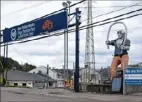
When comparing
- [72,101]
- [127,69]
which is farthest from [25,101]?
[127,69]

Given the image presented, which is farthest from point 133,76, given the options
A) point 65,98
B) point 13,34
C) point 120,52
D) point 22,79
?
point 22,79

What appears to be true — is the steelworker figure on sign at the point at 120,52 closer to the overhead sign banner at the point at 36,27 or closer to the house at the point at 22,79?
the overhead sign banner at the point at 36,27

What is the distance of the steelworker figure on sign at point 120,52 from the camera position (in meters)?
28.1

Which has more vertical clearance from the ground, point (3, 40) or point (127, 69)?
point (3, 40)

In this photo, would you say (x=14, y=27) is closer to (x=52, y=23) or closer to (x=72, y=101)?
(x=52, y=23)

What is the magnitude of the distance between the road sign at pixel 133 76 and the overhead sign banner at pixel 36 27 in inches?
349

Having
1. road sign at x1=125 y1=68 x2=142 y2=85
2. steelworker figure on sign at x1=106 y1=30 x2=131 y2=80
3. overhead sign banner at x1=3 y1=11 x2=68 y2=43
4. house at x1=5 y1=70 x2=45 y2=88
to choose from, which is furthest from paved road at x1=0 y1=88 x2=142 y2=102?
house at x1=5 y1=70 x2=45 y2=88

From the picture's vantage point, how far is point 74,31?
31281 mm

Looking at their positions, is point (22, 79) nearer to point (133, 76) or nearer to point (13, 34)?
point (13, 34)

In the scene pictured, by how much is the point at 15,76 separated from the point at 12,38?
1673 inches

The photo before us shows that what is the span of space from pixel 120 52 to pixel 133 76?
3.22m

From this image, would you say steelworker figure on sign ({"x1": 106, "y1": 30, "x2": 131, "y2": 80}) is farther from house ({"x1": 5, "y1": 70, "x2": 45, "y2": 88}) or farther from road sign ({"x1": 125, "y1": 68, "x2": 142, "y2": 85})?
house ({"x1": 5, "y1": 70, "x2": 45, "y2": 88})

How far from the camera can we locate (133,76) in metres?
26.0

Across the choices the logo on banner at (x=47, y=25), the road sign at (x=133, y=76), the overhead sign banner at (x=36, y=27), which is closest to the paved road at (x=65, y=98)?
the road sign at (x=133, y=76)
